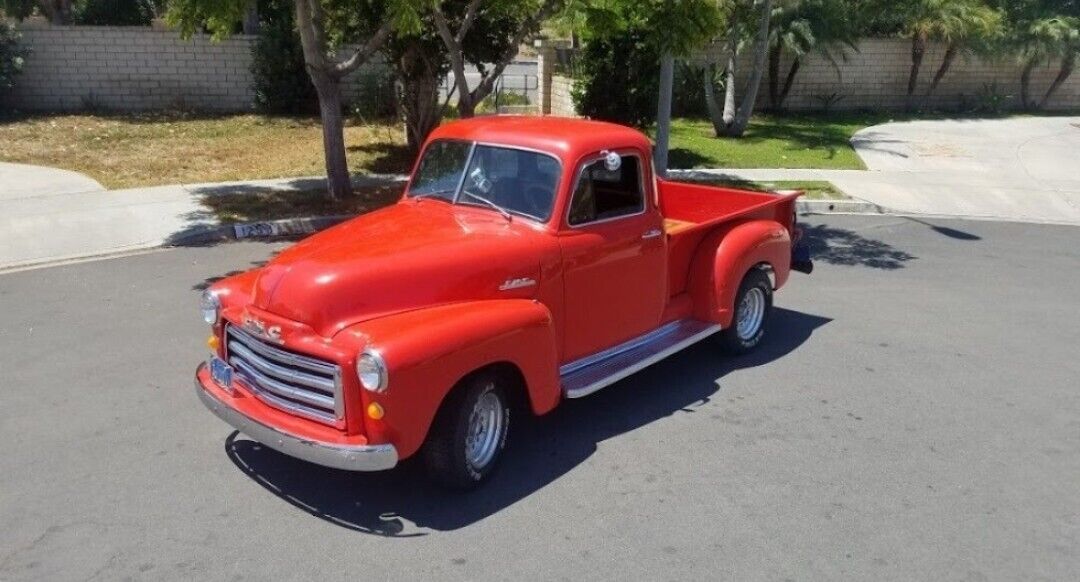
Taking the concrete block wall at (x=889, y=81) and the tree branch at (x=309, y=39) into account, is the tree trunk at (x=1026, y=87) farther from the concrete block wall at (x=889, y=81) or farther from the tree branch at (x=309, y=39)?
the tree branch at (x=309, y=39)

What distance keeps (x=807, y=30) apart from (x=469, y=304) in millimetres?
18253

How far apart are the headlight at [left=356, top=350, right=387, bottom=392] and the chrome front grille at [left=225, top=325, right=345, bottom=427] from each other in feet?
0.49

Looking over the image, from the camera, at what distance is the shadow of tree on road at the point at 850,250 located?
10.8 metres

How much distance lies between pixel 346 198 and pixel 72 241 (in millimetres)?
3529

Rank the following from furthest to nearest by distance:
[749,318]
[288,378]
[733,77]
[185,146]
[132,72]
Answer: [733,77], [132,72], [185,146], [749,318], [288,378]

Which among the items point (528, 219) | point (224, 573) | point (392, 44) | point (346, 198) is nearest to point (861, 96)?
point (392, 44)

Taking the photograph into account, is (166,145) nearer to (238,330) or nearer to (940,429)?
(238,330)

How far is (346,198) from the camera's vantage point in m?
12.4

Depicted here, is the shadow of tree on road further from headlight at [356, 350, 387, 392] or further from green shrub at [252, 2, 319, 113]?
green shrub at [252, 2, 319, 113]

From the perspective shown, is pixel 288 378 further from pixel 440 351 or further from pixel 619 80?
pixel 619 80

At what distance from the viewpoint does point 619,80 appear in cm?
1585

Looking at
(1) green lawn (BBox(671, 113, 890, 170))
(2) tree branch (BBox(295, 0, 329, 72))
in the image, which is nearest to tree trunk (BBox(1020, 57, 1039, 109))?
(1) green lawn (BBox(671, 113, 890, 170))

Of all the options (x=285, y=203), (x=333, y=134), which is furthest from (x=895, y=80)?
(x=285, y=203)

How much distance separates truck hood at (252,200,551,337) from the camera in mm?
4723
